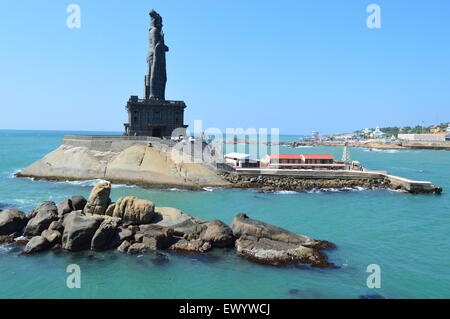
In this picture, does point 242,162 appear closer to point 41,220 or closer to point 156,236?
point 156,236

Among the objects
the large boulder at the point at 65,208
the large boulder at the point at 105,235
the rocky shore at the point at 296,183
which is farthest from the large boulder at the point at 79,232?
the rocky shore at the point at 296,183

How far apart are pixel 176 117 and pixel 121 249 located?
39450 millimetres

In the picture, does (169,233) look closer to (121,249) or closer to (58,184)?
(121,249)

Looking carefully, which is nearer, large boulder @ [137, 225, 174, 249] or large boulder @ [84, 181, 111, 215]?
large boulder @ [137, 225, 174, 249]

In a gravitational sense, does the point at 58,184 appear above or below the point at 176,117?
below

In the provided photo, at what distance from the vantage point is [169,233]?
76.3 feet

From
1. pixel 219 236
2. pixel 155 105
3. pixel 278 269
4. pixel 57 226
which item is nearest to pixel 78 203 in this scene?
pixel 57 226

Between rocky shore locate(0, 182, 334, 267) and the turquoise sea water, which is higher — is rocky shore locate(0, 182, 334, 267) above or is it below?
above

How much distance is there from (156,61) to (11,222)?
128 feet

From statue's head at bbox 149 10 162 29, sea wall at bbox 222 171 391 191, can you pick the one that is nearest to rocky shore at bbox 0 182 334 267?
sea wall at bbox 222 171 391 191

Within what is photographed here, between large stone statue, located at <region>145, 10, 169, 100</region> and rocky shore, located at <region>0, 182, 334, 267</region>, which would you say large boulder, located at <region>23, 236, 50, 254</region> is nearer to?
rocky shore, located at <region>0, 182, 334, 267</region>

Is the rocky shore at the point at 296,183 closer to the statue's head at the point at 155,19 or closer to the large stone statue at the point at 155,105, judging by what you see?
the large stone statue at the point at 155,105

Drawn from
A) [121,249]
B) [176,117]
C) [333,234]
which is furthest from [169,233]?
[176,117]

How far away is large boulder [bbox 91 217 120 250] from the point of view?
21828mm
